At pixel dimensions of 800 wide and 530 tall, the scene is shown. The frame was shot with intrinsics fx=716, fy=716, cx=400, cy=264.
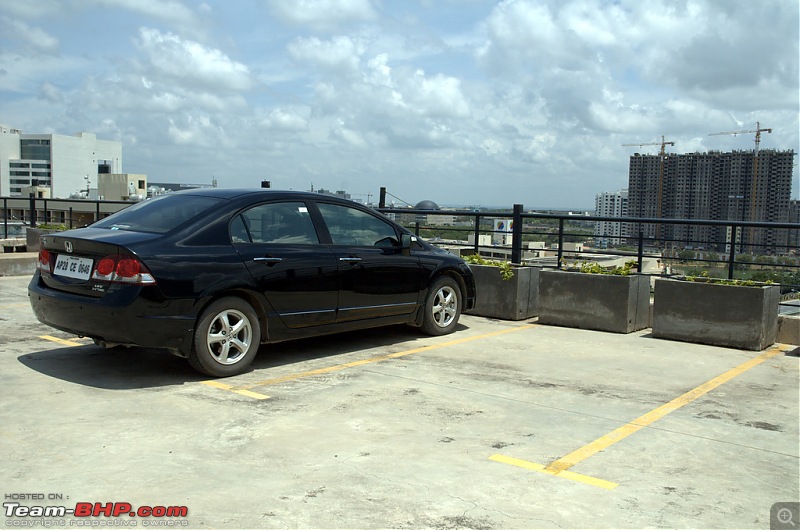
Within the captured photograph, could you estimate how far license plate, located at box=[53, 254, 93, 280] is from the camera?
19.5 ft

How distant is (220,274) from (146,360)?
1422 millimetres

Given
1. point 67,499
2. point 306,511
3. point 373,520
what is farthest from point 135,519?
point 373,520

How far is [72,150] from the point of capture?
169250 mm

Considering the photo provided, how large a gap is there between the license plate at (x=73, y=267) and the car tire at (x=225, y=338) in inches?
39.7

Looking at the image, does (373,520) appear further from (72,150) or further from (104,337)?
(72,150)

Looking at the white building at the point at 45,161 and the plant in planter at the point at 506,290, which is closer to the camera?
the plant in planter at the point at 506,290

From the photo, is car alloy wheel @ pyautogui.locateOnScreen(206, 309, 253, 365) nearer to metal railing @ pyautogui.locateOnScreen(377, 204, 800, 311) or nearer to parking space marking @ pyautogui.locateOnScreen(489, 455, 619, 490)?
parking space marking @ pyautogui.locateOnScreen(489, 455, 619, 490)

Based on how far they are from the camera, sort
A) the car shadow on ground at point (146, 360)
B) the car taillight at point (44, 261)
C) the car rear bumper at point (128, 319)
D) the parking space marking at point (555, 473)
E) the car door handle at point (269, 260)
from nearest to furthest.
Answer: the parking space marking at point (555, 473) < the car rear bumper at point (128, 319) < the car shadow on ground at point (146, 360) < the car taillight at point (44, 261) < the car door handle at point (269, 260)

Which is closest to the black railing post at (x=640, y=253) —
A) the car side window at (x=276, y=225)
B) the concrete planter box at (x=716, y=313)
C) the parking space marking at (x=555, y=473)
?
the concrete planter box at (x=716, y=313)

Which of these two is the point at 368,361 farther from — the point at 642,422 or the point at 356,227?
the point at 642,422

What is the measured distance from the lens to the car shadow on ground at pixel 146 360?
6086 mm

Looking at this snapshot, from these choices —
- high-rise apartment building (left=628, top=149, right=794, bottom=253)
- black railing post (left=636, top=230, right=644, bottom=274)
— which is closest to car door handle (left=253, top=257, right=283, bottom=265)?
black railing post (left=636, top=230, right=644, bottom=274)

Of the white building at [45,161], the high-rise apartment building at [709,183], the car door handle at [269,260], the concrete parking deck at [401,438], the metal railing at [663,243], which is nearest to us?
the concrete parking deck at [401,438]

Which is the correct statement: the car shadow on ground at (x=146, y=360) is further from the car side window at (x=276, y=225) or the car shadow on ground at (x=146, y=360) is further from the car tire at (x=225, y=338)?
the car side window at (x=276, y=225)
